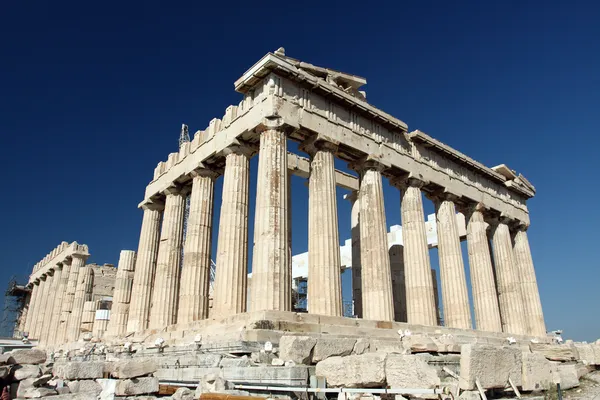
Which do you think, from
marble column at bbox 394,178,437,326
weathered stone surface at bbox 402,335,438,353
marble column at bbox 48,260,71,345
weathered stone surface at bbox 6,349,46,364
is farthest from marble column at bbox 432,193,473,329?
marble column at bbox 48,260,71,345

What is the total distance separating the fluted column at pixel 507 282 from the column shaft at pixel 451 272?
5.62 metres

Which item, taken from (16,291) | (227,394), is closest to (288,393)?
(227,394)

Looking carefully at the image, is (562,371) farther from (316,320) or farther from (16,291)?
(16,291)

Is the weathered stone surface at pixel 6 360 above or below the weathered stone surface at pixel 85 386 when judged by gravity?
above

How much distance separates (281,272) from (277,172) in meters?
3.85

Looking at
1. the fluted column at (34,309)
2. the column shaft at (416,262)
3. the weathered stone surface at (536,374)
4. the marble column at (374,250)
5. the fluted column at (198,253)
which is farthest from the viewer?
the fluted column at (34,309)

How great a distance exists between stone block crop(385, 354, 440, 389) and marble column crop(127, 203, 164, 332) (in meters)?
18.8

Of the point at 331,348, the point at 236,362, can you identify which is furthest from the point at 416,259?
the point at 236,362

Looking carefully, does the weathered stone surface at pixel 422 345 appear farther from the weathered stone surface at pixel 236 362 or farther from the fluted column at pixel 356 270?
the fluted column at pixel 356 270

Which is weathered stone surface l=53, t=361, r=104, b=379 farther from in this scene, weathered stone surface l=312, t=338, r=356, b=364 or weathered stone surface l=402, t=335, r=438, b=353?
weathered stone surface l=402, t=335, r=438, b=353

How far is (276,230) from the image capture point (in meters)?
17.9

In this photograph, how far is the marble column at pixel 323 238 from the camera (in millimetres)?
18469

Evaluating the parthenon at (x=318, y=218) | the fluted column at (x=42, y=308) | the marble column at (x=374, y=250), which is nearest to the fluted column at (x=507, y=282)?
the parthenon at (x=318, y=218)

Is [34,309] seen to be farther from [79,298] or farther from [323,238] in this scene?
[323,238]
